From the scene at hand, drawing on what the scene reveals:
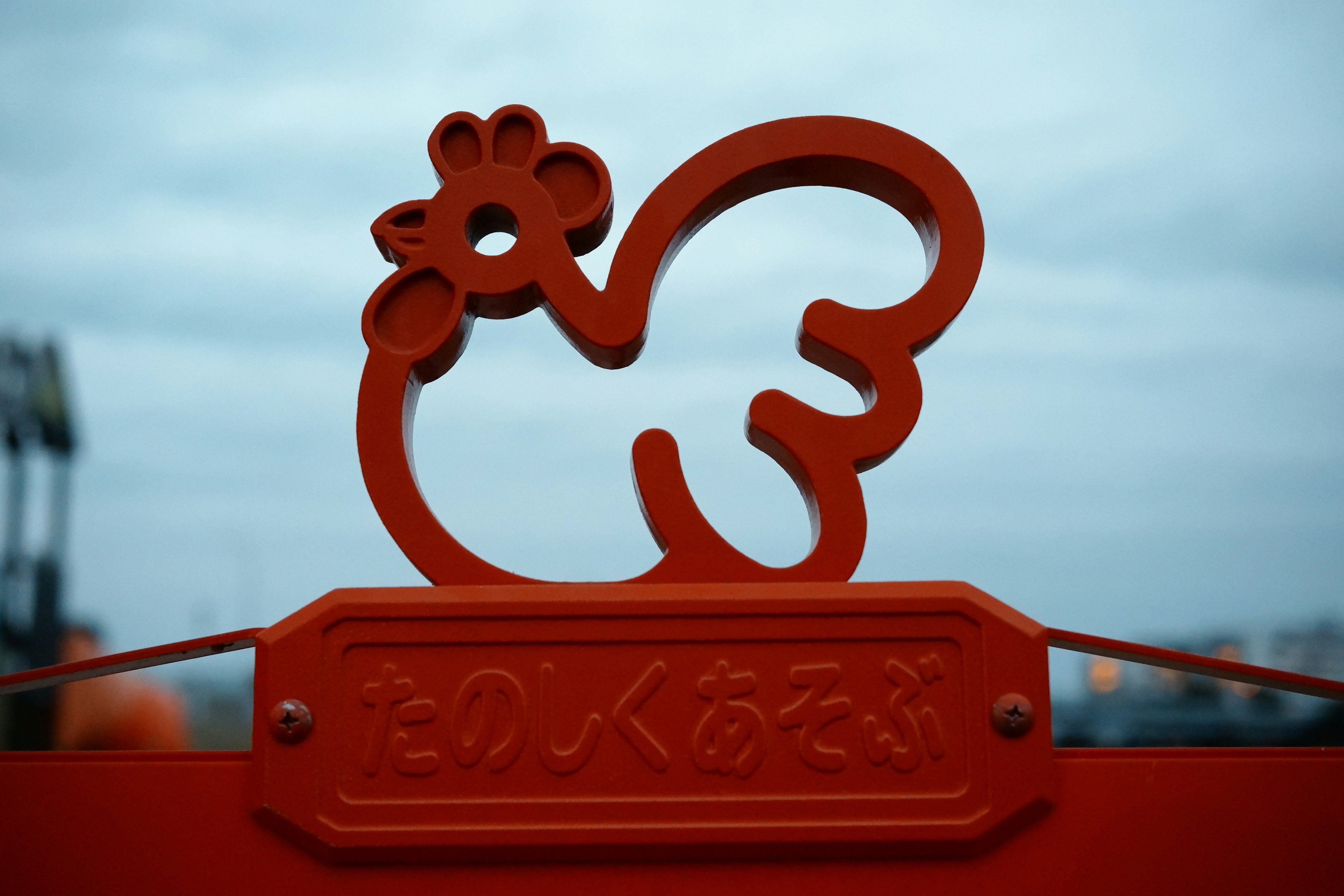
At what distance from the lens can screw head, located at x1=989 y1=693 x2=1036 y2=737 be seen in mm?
1523

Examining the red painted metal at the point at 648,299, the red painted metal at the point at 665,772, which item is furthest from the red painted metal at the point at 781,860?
the red painted metal at the point at 648,299

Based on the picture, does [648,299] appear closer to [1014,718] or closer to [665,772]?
[665,772]

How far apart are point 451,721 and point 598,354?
2.13 feet

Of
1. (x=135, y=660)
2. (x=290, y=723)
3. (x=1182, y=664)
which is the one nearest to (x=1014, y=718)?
(x=1182, y=664)

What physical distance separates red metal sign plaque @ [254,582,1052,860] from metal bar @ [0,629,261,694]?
5.1 inches

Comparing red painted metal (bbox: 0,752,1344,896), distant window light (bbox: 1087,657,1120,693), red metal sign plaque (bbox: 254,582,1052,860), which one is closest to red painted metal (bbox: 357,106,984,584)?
red metal sign plaque (bbox: 254,582,1052,860)

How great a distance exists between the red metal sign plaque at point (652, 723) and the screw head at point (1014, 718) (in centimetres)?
1

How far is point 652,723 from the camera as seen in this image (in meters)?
1.54

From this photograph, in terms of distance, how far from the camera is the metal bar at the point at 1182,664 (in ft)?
5.35

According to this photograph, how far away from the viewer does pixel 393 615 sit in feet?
5.12

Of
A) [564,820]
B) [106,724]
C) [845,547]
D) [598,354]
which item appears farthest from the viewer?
[106,724]

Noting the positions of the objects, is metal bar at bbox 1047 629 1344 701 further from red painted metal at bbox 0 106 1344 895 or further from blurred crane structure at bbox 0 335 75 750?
blurred crane structure at bbox 0 335 75 750

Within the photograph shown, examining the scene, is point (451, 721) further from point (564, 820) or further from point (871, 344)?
point (871, 344)

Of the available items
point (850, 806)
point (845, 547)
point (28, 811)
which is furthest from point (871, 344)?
point (28, 811)
